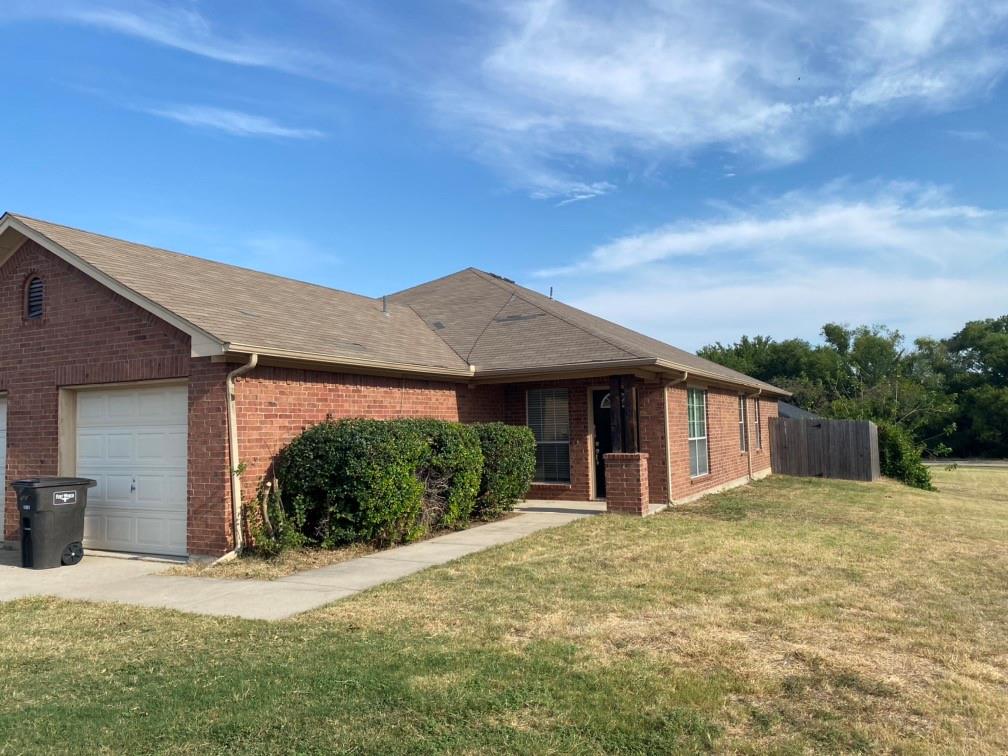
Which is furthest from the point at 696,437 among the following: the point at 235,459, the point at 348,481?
the point at 235,459

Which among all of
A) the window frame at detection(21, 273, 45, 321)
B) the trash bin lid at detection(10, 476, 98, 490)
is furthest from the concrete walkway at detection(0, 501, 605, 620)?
the window frame at detection(21, 273, 45, 321)

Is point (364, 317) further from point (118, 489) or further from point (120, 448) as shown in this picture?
point (118, 489)

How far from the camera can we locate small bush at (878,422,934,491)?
2298cm

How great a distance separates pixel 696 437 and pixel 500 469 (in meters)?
5.92

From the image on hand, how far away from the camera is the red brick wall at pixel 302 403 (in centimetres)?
941

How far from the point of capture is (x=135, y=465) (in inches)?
396

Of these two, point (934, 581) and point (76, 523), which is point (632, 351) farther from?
point (76, 523)

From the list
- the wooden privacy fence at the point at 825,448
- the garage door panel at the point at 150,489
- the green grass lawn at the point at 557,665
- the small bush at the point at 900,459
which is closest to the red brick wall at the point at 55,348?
the garage door panel at the point at 150,489

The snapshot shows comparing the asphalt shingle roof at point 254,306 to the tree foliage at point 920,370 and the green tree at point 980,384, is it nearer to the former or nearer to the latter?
the tree foliage at point 920,370

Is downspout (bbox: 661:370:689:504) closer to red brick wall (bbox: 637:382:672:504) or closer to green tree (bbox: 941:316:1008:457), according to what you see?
red brick wall (bbox: 637:382:672:504)

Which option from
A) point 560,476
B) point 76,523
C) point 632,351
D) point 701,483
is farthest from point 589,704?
point 701,483

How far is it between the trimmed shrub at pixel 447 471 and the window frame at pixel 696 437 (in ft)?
19.5

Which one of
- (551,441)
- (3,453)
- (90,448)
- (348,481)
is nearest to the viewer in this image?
(348,481)

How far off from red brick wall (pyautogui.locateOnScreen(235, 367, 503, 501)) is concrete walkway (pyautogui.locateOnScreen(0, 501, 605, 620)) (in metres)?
1.65
